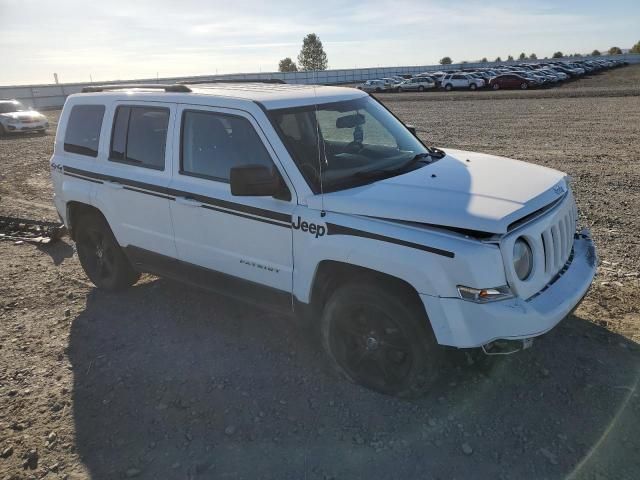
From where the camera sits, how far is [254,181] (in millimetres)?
3615

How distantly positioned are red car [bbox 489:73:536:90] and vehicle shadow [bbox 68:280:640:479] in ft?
134

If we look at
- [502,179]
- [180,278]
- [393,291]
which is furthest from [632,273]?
[180,278]

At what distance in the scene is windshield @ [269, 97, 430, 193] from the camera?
3.90 m

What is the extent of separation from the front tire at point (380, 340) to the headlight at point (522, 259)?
0.63 metres

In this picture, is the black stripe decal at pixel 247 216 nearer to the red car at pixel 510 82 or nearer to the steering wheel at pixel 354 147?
the steering wheel at pixel 354 147

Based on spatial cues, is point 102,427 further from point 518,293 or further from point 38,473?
point 518,293

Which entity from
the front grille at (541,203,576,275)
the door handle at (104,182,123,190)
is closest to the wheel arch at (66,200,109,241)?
the door handle at (104,182,123,190)

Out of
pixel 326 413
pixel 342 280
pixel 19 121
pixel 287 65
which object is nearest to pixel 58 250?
pixel 342 280

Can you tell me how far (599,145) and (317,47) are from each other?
110 m

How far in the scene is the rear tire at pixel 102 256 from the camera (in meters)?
5.56

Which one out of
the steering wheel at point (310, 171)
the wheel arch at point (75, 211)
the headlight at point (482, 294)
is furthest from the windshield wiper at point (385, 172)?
the wheel arch at point (75, 211)

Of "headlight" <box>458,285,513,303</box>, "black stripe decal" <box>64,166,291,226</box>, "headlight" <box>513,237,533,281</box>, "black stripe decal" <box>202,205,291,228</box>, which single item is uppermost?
"black stripe decal" <box>64,166,291,226</box>

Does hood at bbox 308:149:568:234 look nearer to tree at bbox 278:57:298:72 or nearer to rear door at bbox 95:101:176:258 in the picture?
rear door at bbox 95:101:176:258

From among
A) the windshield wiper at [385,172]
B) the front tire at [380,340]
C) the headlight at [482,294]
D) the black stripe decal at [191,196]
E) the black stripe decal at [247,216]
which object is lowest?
the front tire at [380,340]
